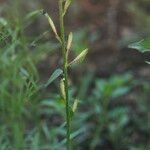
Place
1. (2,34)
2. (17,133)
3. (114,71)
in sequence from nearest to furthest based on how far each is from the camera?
(2,34), (17,133), (114,71)

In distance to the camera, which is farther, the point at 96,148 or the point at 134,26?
the point at 134,26

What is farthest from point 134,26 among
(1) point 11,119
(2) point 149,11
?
(1) point 11,119

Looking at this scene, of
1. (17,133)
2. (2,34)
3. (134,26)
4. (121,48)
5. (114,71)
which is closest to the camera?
(2,34)

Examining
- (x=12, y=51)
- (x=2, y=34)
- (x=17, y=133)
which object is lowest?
(x=17, y=133)

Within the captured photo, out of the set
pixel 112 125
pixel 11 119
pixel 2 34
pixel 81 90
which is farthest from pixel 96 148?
pixel 2 34

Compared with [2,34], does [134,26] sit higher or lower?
lower

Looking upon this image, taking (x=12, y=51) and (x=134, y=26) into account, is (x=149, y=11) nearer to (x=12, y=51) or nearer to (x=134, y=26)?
(x=134, y=26)
